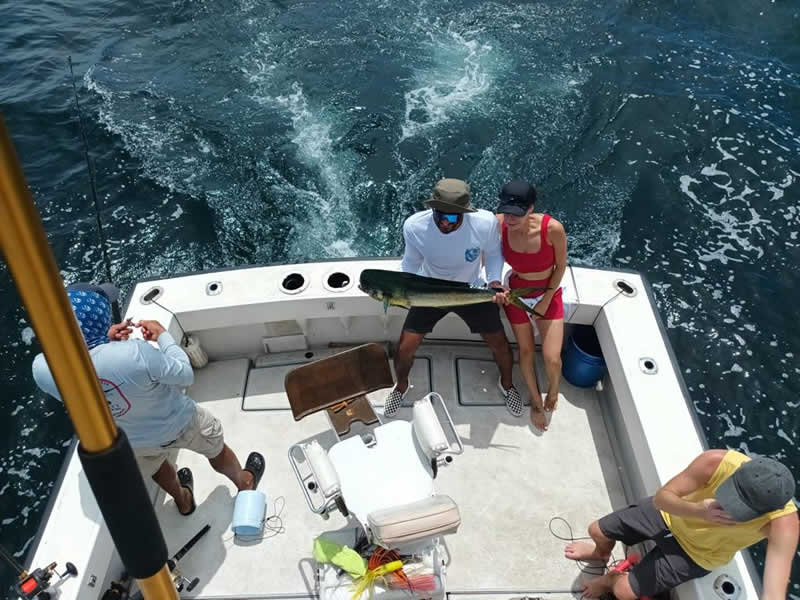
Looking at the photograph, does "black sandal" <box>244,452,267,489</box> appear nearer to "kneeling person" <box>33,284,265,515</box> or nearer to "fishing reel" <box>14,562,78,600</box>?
"kneeling person" <box>33,284,265,515</box>

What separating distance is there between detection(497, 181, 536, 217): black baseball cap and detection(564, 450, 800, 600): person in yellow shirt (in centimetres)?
155

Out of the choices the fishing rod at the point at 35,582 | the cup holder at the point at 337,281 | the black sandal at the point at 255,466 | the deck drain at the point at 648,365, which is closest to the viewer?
the fishing rod at the point at 35,582

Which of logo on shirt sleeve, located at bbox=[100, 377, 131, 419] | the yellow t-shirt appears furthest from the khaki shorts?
the yellow t-shirt

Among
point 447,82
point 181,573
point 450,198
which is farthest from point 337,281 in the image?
point 447,82

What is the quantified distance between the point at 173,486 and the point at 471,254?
2.15m

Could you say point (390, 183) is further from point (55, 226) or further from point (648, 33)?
point (648, 33)

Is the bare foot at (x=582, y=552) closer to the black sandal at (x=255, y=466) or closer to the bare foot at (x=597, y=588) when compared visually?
the bare foot at (x=597, y=588)

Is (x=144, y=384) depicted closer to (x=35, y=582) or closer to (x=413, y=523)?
(x=35, y=582)

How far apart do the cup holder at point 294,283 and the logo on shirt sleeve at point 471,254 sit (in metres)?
1.09

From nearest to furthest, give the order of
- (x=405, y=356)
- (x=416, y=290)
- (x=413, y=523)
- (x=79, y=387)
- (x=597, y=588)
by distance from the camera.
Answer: (x=79, y=387) → (x=413, y=523) → (x=597, y=588) → (x=416, y=290) → (x=405, y=356)

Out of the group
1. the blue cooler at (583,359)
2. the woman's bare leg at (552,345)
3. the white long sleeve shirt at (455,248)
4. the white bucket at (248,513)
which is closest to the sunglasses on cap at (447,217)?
the white long sleeve shirt at (455,248)

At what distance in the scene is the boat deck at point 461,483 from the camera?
3049mm

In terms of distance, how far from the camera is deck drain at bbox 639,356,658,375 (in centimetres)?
330

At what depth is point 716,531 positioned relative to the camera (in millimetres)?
2377
